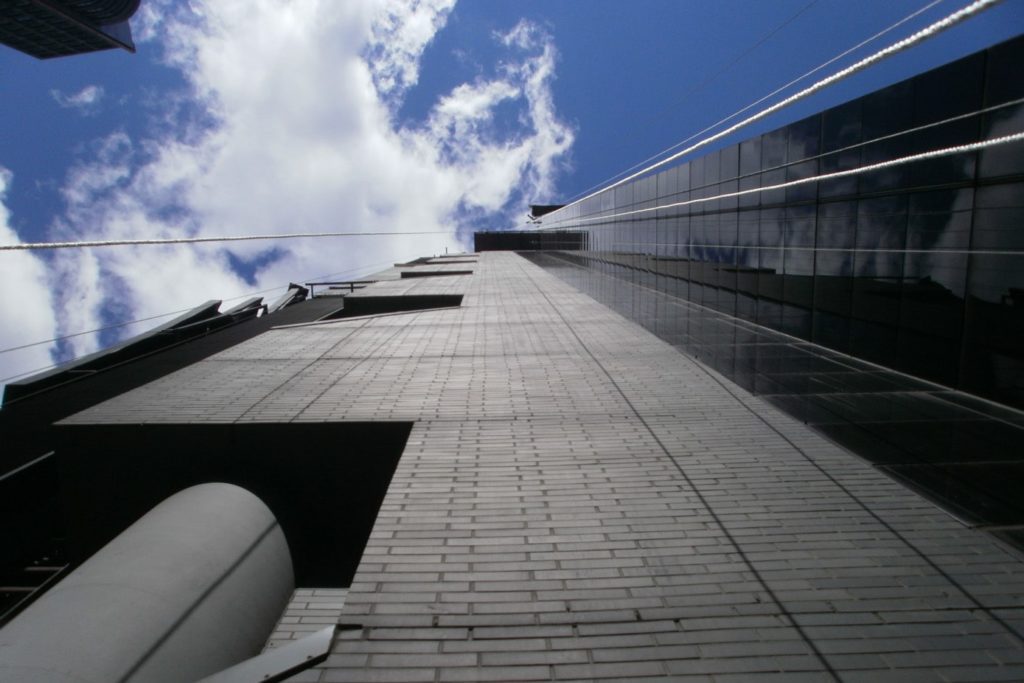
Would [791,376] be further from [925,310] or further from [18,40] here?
[18,40]

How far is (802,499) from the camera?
5301 mm

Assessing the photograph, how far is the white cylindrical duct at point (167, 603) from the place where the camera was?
13.3ft

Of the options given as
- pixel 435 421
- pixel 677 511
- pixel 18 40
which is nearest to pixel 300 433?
pixel 435 421

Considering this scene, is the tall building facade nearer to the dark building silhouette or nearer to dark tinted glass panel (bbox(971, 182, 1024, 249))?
dark tinted glass panel (bbox(971, 182, 1024, 249))

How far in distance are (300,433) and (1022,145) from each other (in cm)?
890

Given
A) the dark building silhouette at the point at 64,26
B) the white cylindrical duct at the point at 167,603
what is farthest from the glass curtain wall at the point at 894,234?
the dark building silhouette at the point at 64,26

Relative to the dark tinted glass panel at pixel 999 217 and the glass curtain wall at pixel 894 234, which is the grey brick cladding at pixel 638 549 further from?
the dark tinted glass panel at pixel 999 217

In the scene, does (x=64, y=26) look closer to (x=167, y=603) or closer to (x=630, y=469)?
(x=167, y=603)

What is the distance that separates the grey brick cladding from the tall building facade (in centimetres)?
2

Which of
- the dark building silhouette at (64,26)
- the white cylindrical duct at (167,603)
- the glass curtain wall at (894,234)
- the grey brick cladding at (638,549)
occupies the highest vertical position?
the dark building silhouette at (64,26)

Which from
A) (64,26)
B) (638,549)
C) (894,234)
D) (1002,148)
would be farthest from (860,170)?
(64,26)

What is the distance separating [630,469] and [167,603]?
13.1 feet

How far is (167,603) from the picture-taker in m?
4.77

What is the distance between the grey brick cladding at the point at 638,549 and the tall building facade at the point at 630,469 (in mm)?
22
